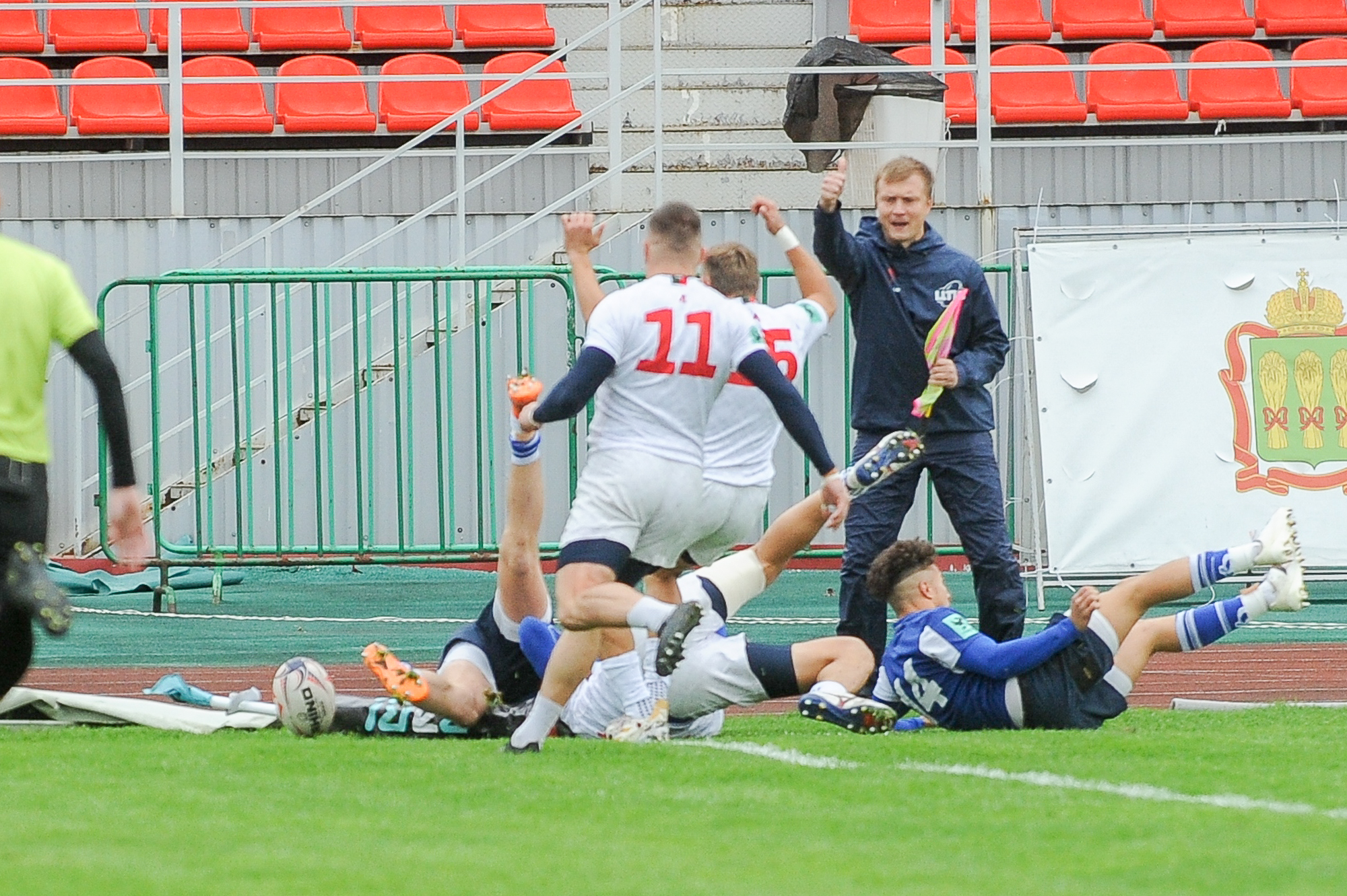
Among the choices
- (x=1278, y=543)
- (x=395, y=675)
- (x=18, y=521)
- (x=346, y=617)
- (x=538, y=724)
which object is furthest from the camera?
(x=346, y=617)

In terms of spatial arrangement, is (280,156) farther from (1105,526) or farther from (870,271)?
(870,271)

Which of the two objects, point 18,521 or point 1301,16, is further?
point 1301,16

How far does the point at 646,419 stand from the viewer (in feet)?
20.1

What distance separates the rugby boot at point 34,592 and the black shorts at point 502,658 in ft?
5.12

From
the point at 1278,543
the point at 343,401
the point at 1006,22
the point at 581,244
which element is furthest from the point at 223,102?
the point at 1278,543

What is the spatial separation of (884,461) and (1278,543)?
1419 mm

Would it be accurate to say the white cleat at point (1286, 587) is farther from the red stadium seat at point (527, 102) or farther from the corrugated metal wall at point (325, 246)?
the red stadium seat at point (527, 102)

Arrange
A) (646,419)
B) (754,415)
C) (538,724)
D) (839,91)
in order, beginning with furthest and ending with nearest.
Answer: (839,91)
(754,415)
(646,419)
(538,724)

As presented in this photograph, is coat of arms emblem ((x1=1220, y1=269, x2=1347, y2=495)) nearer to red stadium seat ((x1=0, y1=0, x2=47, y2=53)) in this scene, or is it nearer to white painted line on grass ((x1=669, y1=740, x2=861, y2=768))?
white painted line on grass ((x1=669, y1=740, x2=861, y2=768))

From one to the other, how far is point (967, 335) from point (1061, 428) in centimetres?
350

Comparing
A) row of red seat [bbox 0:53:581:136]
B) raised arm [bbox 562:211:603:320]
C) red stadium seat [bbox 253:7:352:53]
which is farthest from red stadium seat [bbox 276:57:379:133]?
raised arm [bbox 562:211:603:320]

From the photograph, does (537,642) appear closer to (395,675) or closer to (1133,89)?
(395,675)

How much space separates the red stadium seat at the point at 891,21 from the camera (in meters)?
17.9

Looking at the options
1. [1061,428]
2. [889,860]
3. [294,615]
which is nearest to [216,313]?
[294,615]
